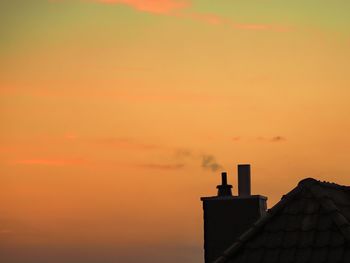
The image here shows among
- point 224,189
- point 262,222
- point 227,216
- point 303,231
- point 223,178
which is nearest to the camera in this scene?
point 303,231

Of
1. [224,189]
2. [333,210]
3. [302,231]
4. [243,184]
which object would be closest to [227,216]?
[243,184]

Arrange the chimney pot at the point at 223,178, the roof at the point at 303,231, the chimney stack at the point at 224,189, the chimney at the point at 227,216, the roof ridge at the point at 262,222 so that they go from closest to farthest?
1. the roof at the point at 303,231
2. the roof ridge at the point at 262,222
3. the chimney at the point at 227,216
4. the chimney stack at the point at 224,189
5. the chimney pot at the point at 223,178

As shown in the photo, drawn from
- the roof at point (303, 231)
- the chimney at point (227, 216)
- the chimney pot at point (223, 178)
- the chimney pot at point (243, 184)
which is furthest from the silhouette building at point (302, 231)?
the chimney pot at point (223, 178)

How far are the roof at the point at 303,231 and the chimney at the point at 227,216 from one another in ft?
14.8

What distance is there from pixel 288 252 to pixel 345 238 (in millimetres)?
1366

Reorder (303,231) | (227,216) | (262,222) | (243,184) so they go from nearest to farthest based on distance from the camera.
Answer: (303,231) → (262,222) → (227,216) → (243,184)

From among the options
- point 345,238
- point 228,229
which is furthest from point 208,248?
point 345,238

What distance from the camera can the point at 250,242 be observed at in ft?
79.5

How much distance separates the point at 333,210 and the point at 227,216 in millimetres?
6216

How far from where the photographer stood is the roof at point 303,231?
22.9 m

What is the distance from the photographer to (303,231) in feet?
77.2

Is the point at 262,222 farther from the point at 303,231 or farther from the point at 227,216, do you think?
→ the point at 227,216

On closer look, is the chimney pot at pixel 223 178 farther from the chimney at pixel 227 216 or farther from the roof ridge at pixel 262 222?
the roof ridge at pixel 262 222

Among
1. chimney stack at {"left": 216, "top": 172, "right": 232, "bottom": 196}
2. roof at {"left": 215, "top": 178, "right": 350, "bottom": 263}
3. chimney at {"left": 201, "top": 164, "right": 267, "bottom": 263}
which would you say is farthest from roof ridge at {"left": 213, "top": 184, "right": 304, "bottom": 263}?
chimney stack at {"left": 216, "top": 172, "right": 232, "bottom": 196}
